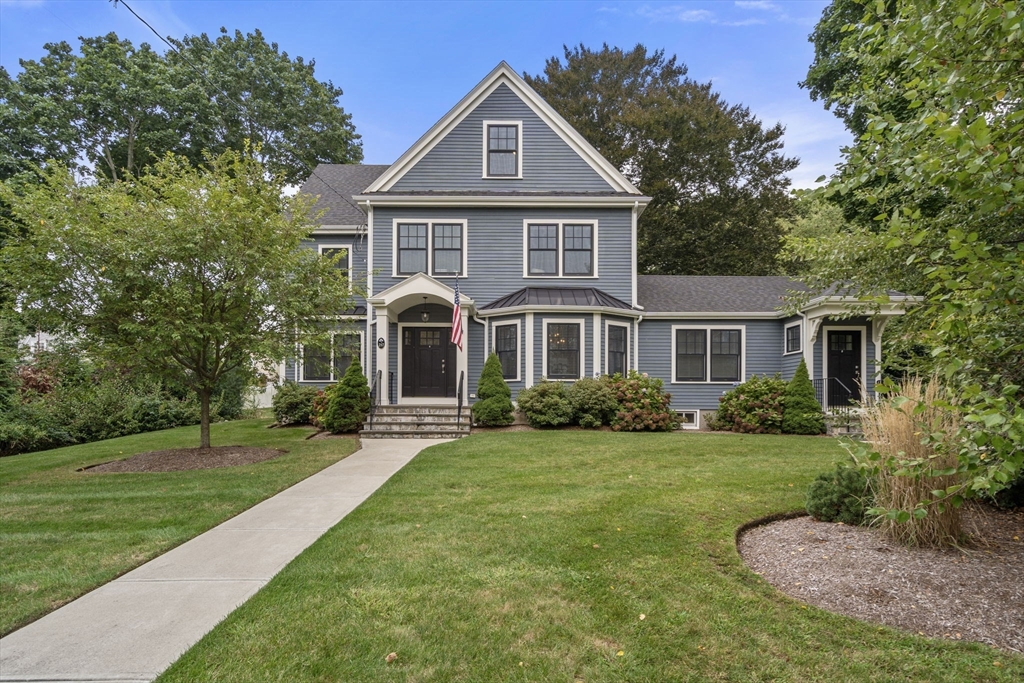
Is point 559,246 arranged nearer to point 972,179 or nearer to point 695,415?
point 695,415

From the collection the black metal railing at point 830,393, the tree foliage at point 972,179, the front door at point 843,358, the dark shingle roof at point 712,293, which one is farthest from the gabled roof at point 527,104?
the tree foliage at point 972,179

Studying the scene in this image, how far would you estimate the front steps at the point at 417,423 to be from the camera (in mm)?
13156

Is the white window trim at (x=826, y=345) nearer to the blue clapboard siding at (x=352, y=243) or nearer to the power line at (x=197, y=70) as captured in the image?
the blue clapboard siding at (x=352, y=243)

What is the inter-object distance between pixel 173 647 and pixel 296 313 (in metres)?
7.63

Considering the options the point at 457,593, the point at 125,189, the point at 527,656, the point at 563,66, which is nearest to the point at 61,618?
the point at 457,593

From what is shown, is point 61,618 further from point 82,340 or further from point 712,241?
point 712,241

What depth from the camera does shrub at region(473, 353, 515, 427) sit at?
13.7 m

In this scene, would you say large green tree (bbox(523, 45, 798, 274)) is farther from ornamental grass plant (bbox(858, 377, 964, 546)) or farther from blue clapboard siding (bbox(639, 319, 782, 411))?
ornamental grass plant (bbox(858, 377, 964, 546))

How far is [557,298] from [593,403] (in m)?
3.20

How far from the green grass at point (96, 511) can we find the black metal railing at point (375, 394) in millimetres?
2298

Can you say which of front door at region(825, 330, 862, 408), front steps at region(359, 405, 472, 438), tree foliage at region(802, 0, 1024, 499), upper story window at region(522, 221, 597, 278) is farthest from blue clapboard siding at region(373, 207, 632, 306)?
tree foliage at region(802, 0, 1024, 499)

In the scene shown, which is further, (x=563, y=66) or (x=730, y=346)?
(x=563, y=66)

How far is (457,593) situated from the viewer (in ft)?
12.8

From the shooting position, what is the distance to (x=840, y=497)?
536cm
